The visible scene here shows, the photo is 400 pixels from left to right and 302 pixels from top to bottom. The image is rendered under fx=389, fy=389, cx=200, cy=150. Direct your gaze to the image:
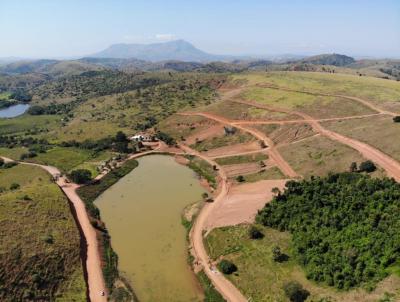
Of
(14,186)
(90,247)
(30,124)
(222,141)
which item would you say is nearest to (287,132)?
(222,141)

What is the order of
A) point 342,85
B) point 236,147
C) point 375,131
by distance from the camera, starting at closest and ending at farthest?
point 375,131
point 236,147
point 342,85

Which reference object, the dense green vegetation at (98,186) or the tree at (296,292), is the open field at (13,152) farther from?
the tree at (296,292)

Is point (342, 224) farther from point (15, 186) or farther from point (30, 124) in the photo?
point (30, 124)

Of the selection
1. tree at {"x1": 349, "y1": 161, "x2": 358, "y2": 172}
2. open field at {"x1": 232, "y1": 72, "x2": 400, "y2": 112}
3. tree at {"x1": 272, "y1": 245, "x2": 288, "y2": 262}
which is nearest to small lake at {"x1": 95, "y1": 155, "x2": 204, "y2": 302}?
tree at {"x1": 272, "y1": 245, "x2": 288, "y2": 262}

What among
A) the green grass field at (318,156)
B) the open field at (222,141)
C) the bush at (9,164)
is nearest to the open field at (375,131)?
the green grass field at (318,156)

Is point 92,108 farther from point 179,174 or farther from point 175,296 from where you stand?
point 175,296

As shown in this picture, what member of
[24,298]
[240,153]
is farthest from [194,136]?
[24,298]

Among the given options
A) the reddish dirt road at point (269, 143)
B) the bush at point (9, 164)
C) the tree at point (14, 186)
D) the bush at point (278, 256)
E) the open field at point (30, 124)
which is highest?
the reddish dirt road at point (269, 143)
